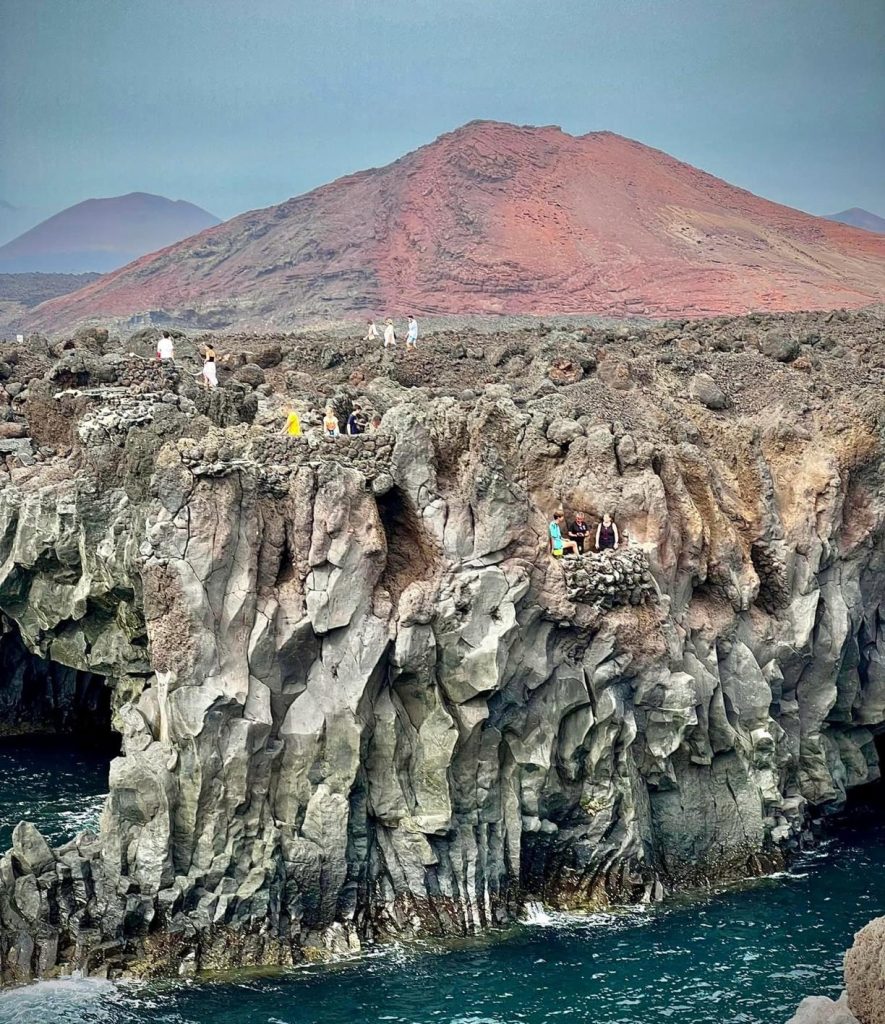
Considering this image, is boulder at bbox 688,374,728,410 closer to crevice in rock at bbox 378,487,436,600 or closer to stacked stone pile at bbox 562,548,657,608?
stacked stone pile at bbox 562,548,657,608

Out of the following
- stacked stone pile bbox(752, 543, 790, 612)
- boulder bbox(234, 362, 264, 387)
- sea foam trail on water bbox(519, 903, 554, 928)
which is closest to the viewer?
sea foam trail on water bbox(519, 903, 554, 928)

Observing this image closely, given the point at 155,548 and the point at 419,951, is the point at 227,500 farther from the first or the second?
the point at 419,951

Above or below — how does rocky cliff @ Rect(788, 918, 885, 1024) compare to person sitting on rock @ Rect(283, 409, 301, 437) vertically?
below

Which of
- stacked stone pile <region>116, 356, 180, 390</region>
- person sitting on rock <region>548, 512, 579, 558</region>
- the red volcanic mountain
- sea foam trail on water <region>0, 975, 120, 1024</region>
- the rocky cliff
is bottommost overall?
sea foam trail on water <region>0, 975, 120, 1024</region>

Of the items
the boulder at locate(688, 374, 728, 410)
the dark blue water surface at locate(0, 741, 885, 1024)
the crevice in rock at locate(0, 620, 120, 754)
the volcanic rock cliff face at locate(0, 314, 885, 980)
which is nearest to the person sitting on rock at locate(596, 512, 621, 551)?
the volcanic rock cliff face at locate(0, 314, 885, 980)

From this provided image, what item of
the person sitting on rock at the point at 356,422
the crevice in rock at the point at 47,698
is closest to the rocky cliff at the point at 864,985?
the person sitting on rock at the point at 356,422

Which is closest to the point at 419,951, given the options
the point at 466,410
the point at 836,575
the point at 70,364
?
the point at 466,410

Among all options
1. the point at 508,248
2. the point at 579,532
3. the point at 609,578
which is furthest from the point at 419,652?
the point at 508,248
